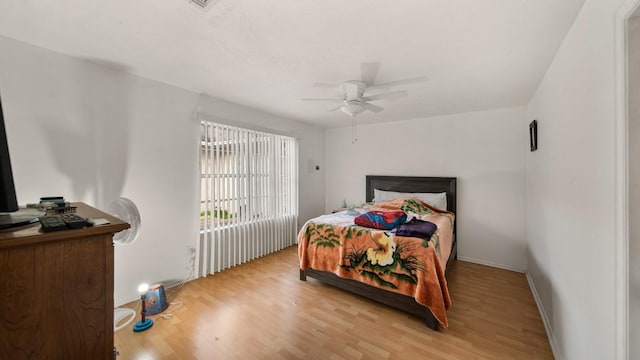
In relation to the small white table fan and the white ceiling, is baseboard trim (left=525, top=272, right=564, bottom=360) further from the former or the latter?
the small white table fan

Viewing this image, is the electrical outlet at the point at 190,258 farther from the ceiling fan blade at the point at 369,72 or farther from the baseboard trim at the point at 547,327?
the baseboard trim at the point at 547,327

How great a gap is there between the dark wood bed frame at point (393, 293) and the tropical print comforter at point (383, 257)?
2.7 inches

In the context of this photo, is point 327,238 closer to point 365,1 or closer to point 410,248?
point 410,248

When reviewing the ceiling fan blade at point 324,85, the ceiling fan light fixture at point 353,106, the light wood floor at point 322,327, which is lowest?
the light wood floor at point 322,327

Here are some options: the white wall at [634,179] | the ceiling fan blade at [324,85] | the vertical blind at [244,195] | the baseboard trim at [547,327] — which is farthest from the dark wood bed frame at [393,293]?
the ceiling fan blade at [324,85]

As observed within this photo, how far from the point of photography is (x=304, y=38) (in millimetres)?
1632

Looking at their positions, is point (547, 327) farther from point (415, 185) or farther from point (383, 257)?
point (415, 185)

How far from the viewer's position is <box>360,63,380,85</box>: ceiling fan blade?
2023mm

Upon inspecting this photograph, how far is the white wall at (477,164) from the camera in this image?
319 centimetres

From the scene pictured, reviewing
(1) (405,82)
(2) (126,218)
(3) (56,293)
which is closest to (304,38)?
(1) (405,82)

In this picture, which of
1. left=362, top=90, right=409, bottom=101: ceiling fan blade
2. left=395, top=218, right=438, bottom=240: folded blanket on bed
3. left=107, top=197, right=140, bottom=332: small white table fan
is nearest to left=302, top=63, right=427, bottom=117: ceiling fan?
left=362, top=90, right=409, bottom=101: ceiling fan blade

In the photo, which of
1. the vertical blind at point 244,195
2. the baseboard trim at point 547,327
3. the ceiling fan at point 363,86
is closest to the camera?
the baseboard trim at point 547,327

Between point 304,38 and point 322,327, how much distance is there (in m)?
2.27

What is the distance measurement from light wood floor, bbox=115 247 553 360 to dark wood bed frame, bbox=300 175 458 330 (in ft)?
0.28
